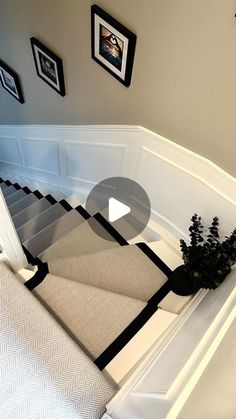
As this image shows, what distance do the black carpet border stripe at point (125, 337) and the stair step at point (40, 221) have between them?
62.5 inches

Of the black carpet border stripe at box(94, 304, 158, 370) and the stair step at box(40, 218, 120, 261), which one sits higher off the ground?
the stair step at box(40, 218, 120, 261)

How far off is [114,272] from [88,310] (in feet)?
1.28

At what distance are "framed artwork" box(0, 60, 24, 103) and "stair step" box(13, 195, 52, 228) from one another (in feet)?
3.57

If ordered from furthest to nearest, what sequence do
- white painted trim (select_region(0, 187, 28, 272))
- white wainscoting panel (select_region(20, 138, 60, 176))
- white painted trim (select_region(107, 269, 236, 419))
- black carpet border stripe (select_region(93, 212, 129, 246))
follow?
white wainscoting panel (select_region(20, 138, 60, 176)) < black carpet border stripe (select_region(93, 212, 129, 246)) < white painted trim (select_region(0, 187, 28, 272)) < white painted trim (select_region(107, 269, 236, 419))

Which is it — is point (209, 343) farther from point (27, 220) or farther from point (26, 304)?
point (27, 220)

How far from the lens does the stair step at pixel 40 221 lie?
3.05 meters

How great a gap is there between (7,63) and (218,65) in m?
2.34

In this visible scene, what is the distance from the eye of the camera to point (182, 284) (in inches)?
79.8

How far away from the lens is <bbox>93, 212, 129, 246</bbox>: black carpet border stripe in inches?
104

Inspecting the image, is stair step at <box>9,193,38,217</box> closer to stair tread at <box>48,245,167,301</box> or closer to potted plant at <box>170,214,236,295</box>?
stair tread at <box>48,245,167,301</box>

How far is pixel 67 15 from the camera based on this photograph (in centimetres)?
196

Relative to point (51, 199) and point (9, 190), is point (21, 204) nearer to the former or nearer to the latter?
point (51, 199)

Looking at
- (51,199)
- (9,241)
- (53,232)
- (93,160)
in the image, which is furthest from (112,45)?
(51,199)

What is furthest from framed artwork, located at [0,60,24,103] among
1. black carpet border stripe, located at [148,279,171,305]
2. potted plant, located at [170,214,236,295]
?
black carpet border stripe, located at [148,279,171,305]
